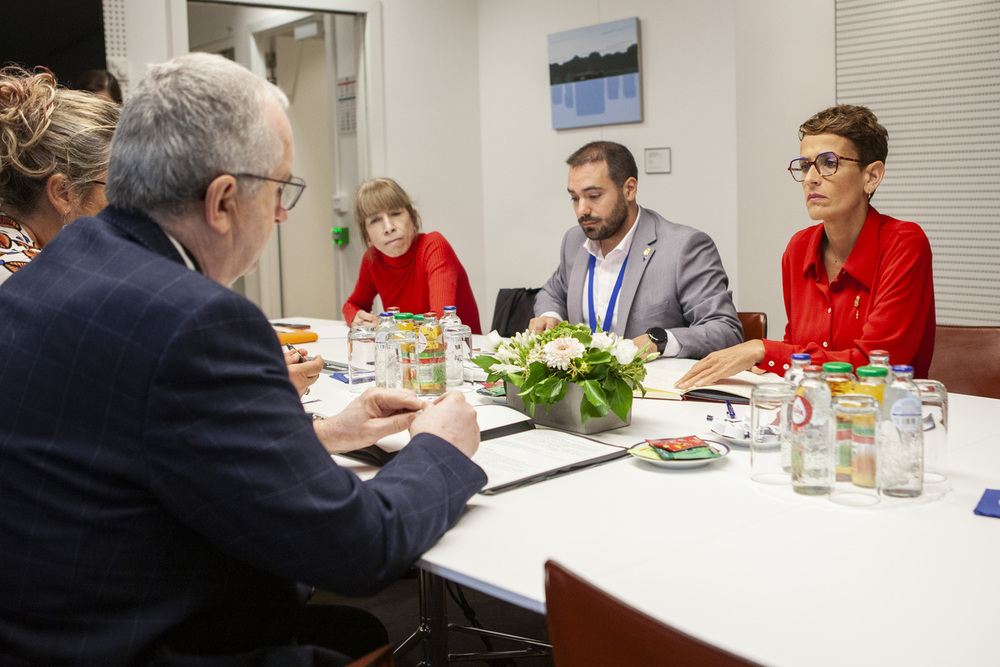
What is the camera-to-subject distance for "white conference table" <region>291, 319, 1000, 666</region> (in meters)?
0.94

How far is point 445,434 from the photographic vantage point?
4.47 feet

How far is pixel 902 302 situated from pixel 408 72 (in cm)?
414

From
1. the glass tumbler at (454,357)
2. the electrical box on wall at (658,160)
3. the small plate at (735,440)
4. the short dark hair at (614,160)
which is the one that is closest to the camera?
the small plate at (735,440)

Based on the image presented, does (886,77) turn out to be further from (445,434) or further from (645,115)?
(445,434)

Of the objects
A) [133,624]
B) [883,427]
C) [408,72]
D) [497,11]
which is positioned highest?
[497,11]

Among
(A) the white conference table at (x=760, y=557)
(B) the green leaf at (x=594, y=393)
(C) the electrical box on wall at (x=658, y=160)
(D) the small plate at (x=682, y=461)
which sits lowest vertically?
(A) the white conference table at (x=760, y=557)

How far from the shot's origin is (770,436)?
165cm

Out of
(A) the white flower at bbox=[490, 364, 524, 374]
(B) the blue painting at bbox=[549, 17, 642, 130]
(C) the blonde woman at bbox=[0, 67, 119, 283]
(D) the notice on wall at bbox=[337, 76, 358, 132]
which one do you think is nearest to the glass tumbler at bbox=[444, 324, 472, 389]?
(A) the white flower at bbox=[490, 364, 524, 374]

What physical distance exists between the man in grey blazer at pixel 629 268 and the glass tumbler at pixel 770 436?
3.95 feet

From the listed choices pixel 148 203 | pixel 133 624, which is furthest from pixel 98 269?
pixel 133 624

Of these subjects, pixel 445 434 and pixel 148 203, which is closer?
pixel 148 203

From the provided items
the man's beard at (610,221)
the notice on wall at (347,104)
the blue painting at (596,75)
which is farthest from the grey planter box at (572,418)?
the notice on wall at (347,104)

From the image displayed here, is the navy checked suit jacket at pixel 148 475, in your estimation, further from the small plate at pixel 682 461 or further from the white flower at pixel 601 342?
the white flower at pixel 601 342

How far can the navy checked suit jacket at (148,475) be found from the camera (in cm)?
96
